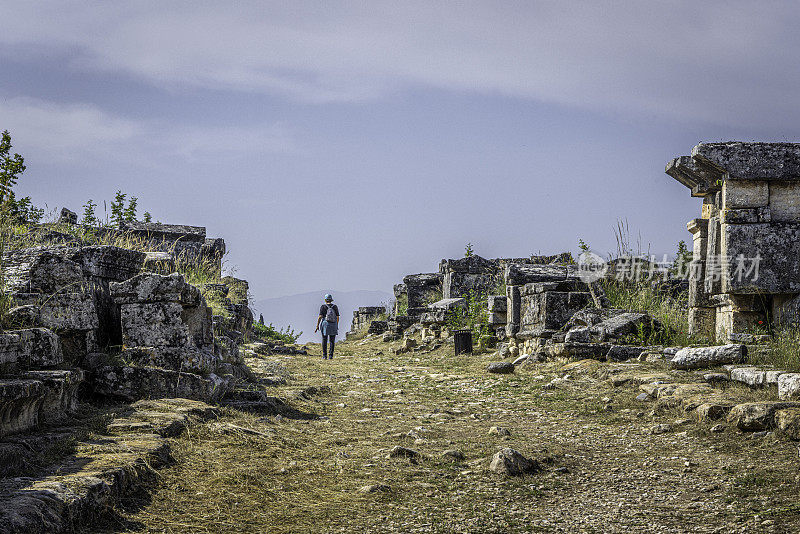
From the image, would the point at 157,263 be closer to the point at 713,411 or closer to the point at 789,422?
the point at 713,411

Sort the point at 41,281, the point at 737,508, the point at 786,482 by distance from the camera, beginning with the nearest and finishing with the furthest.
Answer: the point at 737,508 → the point at 786,482 → the point at 41,281

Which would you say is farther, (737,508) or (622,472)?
(622,472)

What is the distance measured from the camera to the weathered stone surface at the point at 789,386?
5.61 metres

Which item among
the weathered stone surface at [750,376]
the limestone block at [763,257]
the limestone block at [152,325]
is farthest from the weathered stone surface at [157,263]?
the limestone block at [763,257]

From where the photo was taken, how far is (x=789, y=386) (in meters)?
5.71

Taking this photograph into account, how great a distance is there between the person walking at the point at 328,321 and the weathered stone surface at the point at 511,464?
9.63 metres

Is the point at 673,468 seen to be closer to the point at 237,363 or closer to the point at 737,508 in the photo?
A: the point at 737,508

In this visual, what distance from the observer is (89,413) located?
5.43 meters

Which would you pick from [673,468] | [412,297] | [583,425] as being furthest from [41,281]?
[412,297]

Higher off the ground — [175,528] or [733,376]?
[733,376]

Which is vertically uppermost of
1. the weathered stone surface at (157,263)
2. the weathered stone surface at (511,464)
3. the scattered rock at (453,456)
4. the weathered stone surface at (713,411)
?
the weathered stone surface at (157,263)

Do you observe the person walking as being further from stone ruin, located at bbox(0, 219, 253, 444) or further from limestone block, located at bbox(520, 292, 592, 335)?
stone ruin, located at bbox(0, 219, 253, 444)

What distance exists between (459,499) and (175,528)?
1683mm

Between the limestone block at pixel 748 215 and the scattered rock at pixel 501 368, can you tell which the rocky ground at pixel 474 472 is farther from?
the limestone block at pixel 748 215
